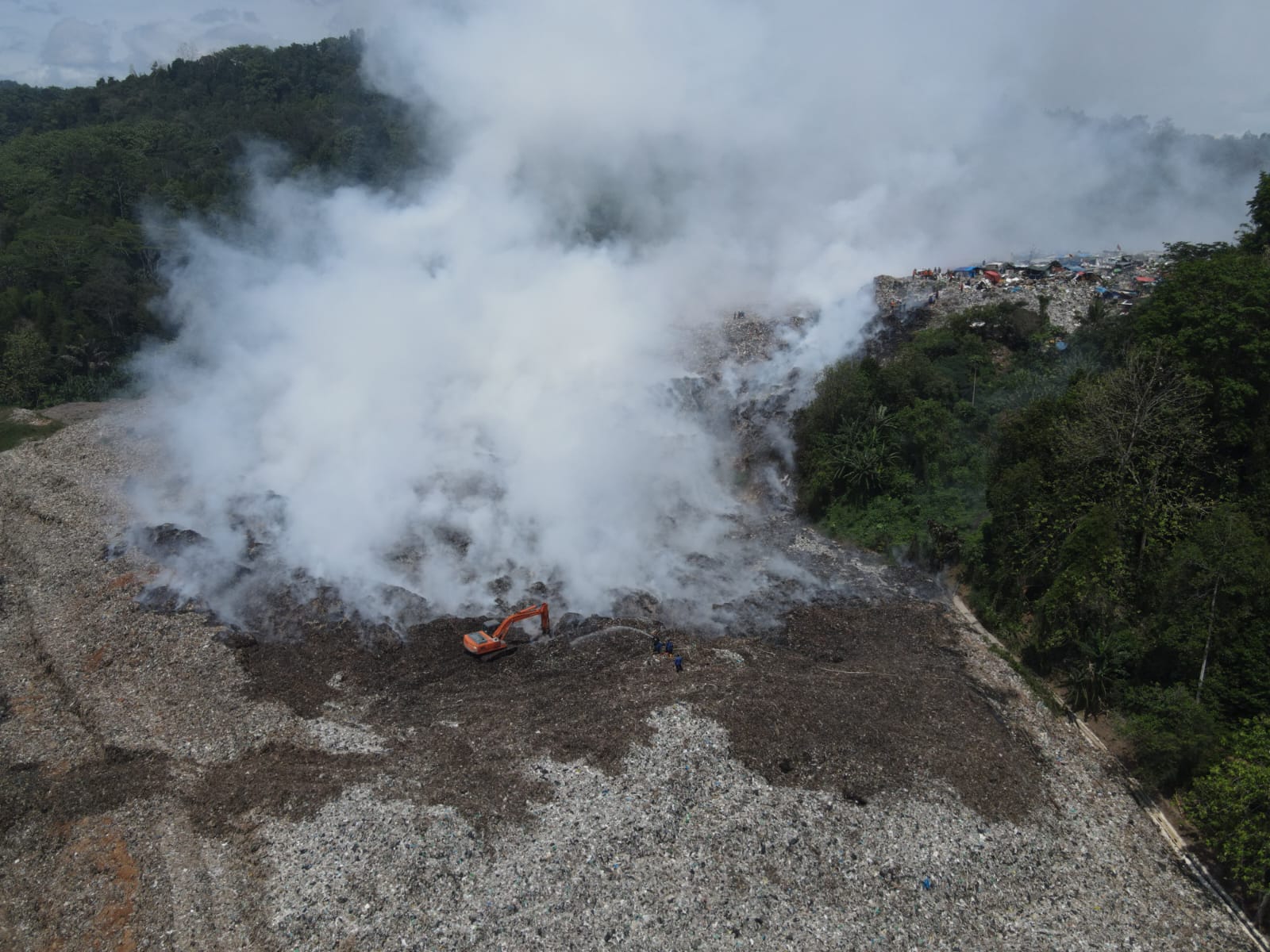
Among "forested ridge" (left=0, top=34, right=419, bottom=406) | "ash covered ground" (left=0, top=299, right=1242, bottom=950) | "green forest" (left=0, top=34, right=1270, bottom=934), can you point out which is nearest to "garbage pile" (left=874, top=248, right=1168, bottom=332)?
"green forest" (left=0, top=34, right=1270, bottom=934)

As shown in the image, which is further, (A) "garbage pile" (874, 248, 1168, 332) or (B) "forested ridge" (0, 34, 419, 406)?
(B) "forested ridge" (0, 34, 419, 406)

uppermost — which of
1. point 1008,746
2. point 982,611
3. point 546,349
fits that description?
point 546,349

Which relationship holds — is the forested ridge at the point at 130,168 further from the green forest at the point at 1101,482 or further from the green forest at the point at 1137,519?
the green forest at the point at 1137,519

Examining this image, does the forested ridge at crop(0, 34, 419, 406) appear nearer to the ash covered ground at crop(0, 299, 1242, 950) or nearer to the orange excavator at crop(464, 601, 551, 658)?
the ash covered ground at crop(0, 299, 1242, 950)

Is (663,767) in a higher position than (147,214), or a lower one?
lower

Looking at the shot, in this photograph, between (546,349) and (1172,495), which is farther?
(546,349)

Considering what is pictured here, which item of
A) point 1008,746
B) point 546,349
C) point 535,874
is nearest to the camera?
point 535,874

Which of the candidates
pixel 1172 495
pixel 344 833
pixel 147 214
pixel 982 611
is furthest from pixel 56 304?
pixel 1172 495

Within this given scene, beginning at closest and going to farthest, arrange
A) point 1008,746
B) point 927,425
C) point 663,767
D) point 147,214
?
point 663,767 → point 1008,746 → point 927,425 → point 147,214

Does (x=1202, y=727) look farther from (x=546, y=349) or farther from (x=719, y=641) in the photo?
(x=546, y=349)
